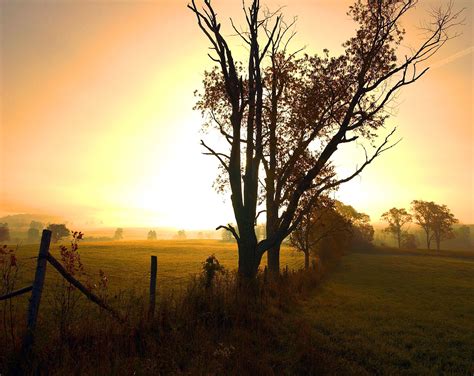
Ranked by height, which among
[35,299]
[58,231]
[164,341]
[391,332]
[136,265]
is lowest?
[136,265]

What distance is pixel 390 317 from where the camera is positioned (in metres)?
13.9

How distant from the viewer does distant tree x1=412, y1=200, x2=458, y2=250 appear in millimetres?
85812

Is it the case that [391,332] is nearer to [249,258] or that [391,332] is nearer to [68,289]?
[249,258]

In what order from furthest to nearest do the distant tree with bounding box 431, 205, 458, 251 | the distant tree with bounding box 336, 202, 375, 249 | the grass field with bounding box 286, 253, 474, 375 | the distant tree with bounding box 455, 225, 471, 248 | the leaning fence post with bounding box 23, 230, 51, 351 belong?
the distant tree with bounding box 455, 225, 471, 248 < the distant tree with bounding box 431, 205, 458, 251 < the distant tree with bounding box 336, 202, 375, 249 < the grass field with bounding box 286, 253, 474, 375 < the leaning fence post with bounding box 23, 230, 51, 351

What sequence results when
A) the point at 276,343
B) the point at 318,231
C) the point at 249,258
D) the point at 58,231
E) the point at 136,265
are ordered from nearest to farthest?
the point at 276,343
the point at 249,258
the point at 318,231
the point at 136,265
the point at 58,231

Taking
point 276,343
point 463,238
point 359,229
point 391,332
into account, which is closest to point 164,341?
point 276,343

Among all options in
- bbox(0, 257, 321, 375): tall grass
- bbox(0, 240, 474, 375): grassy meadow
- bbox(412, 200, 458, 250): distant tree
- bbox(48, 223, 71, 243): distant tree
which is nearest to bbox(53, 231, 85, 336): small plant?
bbox(0, 257, 321, 375): tall grass

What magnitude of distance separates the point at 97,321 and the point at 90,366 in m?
1.82

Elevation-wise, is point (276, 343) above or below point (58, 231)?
below

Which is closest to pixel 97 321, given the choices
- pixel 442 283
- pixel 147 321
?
pixel 147 321

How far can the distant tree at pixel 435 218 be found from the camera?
282 ft

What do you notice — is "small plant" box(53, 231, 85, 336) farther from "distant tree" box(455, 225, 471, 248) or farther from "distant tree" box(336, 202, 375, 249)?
"distant tree" box(455, 225, 471, 248)

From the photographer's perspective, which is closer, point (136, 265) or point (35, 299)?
point (35, 299)

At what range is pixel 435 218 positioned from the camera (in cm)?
8712
